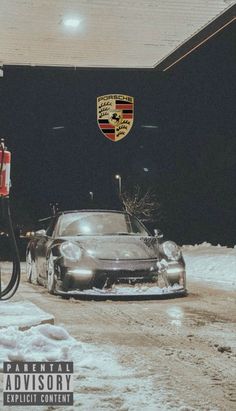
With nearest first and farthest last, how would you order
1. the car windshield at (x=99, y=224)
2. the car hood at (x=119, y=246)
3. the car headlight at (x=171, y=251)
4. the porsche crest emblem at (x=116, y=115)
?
the car hood at (x=119, y=246)
the car headlight at (x=171, y=251)
the car windshield at (x=99, y=224)
the porsche crest emblem at (x=116, y=115)

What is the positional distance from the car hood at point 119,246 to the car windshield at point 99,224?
23.8 inches

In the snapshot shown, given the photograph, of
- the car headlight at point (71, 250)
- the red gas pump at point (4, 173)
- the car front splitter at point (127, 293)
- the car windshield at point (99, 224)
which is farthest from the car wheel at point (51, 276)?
the red gas pump at point (4, 173)

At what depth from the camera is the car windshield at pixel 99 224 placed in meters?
11.1

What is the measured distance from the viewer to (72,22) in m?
10.5

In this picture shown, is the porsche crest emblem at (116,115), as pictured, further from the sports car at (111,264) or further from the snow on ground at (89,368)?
the snow on ground at (89,368)

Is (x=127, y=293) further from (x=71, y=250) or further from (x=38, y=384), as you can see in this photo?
(x=38, y=384)

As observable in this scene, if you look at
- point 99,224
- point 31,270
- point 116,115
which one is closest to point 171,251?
point 99,224

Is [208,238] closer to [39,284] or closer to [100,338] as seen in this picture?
[39,284]

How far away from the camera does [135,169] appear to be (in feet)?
277

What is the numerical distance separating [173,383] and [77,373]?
0.70 m

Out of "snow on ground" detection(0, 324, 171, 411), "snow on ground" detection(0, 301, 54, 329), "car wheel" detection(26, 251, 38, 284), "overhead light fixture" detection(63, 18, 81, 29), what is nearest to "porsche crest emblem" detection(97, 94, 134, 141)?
"car wheel" detection(26, 251, 38, 284)

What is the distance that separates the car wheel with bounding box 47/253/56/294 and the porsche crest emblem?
1121 cm

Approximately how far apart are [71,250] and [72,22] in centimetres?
347

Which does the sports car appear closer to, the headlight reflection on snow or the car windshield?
the car windshield
